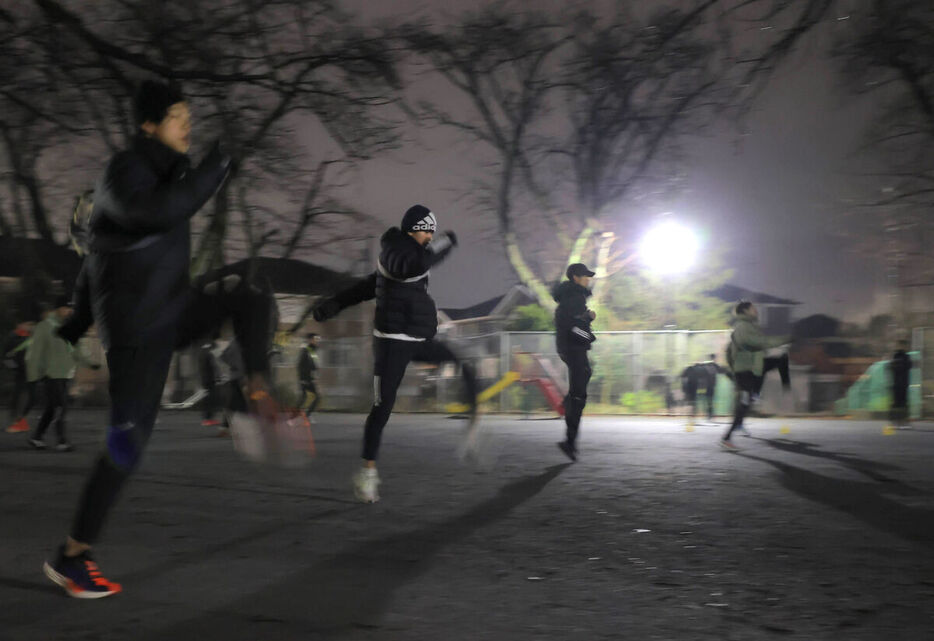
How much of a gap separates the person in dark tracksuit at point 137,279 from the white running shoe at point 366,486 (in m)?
2.59

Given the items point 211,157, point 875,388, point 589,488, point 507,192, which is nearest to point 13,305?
point 507,192

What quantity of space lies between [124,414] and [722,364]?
1791 cm

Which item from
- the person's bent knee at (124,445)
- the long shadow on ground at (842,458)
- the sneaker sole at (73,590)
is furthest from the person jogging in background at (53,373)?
the long shadow on ground at (842,458)

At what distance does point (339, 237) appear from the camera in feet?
85.2

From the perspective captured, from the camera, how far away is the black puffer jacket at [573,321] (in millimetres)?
9258

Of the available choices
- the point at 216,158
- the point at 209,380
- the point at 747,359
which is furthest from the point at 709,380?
the point at 216,158

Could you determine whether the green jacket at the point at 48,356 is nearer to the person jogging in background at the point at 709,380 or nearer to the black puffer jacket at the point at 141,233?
the black puffer jacket at the point at 141,233

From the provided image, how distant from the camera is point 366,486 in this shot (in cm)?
643

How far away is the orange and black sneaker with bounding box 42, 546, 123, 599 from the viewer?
382 centimetres

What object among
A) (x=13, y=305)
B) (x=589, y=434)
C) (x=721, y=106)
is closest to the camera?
(x=721, y=106)

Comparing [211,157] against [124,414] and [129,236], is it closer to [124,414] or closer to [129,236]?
[129,236]

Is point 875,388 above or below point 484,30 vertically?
below

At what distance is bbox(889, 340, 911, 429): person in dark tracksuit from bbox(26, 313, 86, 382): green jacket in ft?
40.7

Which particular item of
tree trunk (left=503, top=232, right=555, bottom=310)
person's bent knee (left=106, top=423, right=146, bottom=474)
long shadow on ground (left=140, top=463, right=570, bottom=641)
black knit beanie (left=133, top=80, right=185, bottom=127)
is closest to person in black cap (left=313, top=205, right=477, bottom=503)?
long shadow on ground (left=140, top=463, right=570, bottom=641)
